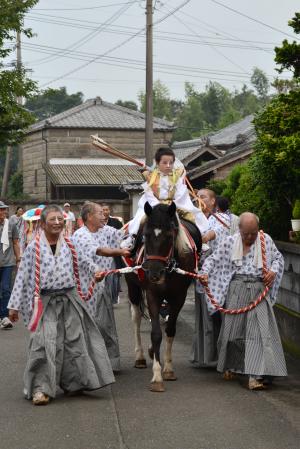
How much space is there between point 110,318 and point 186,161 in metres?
23.5

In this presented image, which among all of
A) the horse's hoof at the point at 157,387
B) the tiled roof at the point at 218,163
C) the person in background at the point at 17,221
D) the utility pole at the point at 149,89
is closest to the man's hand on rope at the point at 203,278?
the horse's hoof at the point at 157,387

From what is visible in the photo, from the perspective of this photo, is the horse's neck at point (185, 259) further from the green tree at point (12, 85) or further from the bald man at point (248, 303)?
the green tree at point (12, 85)

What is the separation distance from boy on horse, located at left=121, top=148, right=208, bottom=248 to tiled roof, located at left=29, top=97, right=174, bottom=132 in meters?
38.4

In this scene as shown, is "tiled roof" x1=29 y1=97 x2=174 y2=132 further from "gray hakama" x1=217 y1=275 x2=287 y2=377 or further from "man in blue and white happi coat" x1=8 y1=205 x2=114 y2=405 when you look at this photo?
"man in blue and white happi coat" x1=8 y1=205 x2=114 y2=405

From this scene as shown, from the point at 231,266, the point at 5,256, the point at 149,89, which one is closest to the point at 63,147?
the point at 149,89

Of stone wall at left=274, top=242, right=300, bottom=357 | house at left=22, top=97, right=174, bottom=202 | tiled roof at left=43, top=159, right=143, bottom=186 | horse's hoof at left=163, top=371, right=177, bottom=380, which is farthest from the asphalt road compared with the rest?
house at left=22, top=97, right=174, bottom=202

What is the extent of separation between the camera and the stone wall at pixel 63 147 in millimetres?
48406

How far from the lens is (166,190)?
419 inches

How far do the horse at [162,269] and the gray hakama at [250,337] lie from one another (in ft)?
1.92

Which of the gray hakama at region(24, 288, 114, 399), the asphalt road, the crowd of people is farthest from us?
the crowd of people

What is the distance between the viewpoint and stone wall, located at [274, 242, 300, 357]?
1156 centimetres

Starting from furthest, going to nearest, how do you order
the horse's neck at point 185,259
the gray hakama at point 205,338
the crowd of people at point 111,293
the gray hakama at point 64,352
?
the gray hakama at point 205,338
the horse's neck at point 185,259
the crowd of people at point 111,293
the gray hakama at point 64,352

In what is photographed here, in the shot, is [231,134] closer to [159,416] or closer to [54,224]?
[54,224]

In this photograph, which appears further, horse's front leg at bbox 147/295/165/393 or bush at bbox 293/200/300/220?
bush at bbox 293/200/300/220
